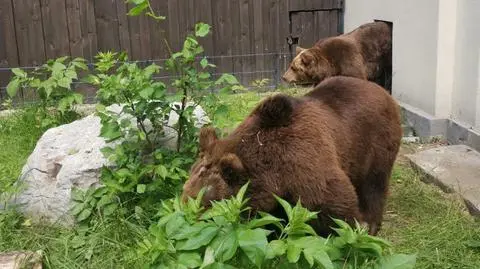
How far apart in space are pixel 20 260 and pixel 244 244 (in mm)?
1674

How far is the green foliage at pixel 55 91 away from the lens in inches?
253

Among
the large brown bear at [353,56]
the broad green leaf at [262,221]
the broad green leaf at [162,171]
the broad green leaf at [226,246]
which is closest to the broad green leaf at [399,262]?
the broad green leaf at [262,221]

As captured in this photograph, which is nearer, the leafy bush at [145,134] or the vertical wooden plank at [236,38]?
the leafy bush at [145,134]

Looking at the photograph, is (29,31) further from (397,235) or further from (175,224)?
(175,224)

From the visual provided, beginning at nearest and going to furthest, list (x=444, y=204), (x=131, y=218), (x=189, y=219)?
(x=189, y=219)
(x=131, y=218)
(x=444, y=204)

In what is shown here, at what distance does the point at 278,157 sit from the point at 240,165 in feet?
0.79

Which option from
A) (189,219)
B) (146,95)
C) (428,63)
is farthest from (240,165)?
(428,63)

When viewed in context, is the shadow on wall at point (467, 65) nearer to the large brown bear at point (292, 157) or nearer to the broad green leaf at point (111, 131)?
the large brown bear at point (292, 157)

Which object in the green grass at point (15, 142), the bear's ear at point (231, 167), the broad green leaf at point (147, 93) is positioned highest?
the broad green leaf at point (147, 93)

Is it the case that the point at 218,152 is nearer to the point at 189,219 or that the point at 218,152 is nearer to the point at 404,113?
the point at 189,219

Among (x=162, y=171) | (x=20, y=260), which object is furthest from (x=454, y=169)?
(x=20, y=260)

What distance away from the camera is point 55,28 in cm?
888

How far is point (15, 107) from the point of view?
27.1ft

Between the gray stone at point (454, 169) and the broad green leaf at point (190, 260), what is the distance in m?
2.62
